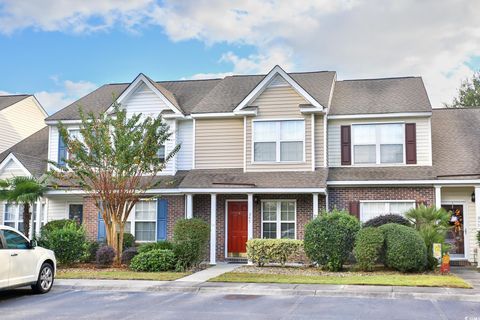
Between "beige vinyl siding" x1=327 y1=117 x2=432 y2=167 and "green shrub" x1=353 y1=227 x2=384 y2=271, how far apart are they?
5.05 meters

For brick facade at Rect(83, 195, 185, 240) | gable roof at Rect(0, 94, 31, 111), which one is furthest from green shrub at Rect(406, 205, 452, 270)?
gable roof at Rect(0, 94, 31, 111)

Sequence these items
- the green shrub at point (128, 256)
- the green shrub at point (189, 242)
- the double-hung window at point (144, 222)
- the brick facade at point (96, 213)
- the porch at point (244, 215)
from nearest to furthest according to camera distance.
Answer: the green shrub at point (189, 242), the green shrub at point (128, 256), the porch at point (244, 215), the brick facade at point (96, 213), the double-hung window at point (144, 222)

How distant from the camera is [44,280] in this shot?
43.1ft

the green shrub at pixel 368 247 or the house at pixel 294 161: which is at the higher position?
the house at pixel 294 161

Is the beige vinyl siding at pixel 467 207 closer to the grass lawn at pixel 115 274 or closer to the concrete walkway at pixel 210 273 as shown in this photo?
the concrete walkway at pixel 210 273

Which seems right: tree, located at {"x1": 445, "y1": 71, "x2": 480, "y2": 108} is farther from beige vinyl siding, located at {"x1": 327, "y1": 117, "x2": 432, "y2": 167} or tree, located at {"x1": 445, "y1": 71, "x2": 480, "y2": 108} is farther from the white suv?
the white suv

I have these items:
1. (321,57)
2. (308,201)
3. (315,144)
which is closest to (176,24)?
(315,144)

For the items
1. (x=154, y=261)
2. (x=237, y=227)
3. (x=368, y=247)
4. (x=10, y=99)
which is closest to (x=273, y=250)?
(x=237, y=227)

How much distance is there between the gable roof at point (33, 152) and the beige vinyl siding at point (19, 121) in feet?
2.91

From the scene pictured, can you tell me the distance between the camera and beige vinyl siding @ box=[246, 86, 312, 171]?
2067 cm

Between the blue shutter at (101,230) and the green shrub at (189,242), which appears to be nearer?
the green shrub at (189,242)

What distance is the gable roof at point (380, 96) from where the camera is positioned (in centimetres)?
2102

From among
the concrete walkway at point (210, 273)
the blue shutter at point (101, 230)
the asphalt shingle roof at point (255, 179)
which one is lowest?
the concrete walkway at point (210, 273)

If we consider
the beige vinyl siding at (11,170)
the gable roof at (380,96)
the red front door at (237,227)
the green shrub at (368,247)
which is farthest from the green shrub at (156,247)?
the gable roof at (380,96)
